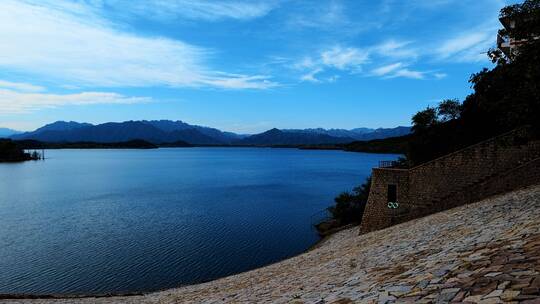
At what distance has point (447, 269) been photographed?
31.7 feet

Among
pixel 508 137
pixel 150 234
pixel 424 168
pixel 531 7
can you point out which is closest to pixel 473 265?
pixel 531 7

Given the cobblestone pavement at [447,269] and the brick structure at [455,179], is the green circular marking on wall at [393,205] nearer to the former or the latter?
the brick structure at [455,179]

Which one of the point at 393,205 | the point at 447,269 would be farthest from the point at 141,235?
the point at 447,269

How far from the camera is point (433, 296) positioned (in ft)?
25.2

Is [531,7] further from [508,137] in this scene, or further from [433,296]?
[433,296]

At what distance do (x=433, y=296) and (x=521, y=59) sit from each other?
46.2 ft

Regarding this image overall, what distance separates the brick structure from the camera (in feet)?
82.3

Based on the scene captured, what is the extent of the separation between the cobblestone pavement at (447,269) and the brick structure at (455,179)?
4.40 metres

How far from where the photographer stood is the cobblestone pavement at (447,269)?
24.2ft

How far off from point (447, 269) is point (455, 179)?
2056cm

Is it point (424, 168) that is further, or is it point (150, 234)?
point (150, 234)

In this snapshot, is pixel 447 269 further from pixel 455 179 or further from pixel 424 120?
pixel 424 120

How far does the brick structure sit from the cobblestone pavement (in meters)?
4.40

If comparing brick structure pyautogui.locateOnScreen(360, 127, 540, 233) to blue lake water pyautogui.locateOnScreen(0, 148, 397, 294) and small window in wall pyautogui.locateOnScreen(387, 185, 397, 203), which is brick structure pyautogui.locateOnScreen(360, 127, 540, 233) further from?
blue lake water pyautogui.locateOnScreen(0, 148, 397, 294)
